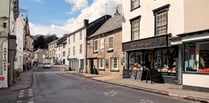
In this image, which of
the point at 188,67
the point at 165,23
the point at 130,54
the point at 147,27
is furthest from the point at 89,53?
the point at 188,67

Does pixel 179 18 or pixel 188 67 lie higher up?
pixel 179 18

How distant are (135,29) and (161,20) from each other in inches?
199

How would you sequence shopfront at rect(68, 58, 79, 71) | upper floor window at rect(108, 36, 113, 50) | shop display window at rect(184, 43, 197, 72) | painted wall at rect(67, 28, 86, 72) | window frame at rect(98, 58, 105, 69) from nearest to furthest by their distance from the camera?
shop display window at rect(184, 43, 197, 72) → upper floor window at rect(108, 36, 113, 50) → window frame at rect(98, 58, 105, 69) → painted wall at rect(67, 28, 86, 72) → shopfront at rect(68, 58, 79, 71)

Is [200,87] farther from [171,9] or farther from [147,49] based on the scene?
[147,49]

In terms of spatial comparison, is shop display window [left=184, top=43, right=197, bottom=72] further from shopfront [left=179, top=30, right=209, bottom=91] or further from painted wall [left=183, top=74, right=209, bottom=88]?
painted wall [left=183, top=74, right=209, bottom=88]

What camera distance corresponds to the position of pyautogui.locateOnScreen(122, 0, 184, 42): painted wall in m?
21.6

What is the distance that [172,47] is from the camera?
2264 centimetres

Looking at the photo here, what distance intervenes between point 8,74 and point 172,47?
38.6 ft

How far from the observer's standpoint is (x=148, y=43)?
2533cm

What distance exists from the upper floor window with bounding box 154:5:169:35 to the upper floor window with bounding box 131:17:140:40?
147 inches

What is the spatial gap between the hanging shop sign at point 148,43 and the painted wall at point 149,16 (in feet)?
1.82

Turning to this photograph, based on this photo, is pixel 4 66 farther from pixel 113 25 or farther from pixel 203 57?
pixel 113 25

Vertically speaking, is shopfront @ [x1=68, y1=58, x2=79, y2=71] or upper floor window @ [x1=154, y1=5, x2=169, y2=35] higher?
upper floor window @ [x1=154, y1=5, x2=169, y2=35]

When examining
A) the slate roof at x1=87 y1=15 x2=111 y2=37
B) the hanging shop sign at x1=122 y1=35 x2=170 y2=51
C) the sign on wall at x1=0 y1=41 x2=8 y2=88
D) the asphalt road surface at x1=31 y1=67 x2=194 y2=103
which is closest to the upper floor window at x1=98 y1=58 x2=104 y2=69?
the slate roof at x1=87 y1=15 x2=111 y2=37
